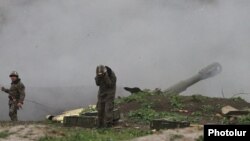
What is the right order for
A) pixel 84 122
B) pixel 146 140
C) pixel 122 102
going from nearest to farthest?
pixel 146 140
pixel 84 122
pixel 122 102

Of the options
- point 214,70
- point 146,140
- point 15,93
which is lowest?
point 146,140

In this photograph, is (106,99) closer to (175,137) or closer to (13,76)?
(13,76)

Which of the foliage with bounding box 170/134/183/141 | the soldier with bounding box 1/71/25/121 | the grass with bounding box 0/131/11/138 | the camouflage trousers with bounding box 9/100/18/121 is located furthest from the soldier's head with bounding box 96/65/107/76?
the camouflage trousers with bounding box 9/100/18/121

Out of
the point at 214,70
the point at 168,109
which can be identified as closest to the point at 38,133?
the point at 168,109

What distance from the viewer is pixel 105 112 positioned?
12.1 m

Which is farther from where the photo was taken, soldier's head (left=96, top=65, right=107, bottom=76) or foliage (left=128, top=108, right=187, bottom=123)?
foliage (left=128, top=108, right=187, bottom=123)

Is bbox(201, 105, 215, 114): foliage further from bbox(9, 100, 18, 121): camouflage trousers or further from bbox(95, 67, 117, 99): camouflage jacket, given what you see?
bbox(9, 100, 18, 121): camouflage trousers

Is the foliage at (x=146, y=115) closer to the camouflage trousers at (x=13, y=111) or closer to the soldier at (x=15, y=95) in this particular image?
the soldier at (x=15, y=95)

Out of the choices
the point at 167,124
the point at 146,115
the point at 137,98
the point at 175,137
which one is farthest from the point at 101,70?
the point at 137,98

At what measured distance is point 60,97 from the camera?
70.7ft

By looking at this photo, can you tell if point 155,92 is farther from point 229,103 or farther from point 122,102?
point 229,103

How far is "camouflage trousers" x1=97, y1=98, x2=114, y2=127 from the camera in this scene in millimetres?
12047

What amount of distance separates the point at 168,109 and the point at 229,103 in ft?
7.54

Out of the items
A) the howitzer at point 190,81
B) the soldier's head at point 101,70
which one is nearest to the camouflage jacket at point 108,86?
the soldier's head at point 101,70
